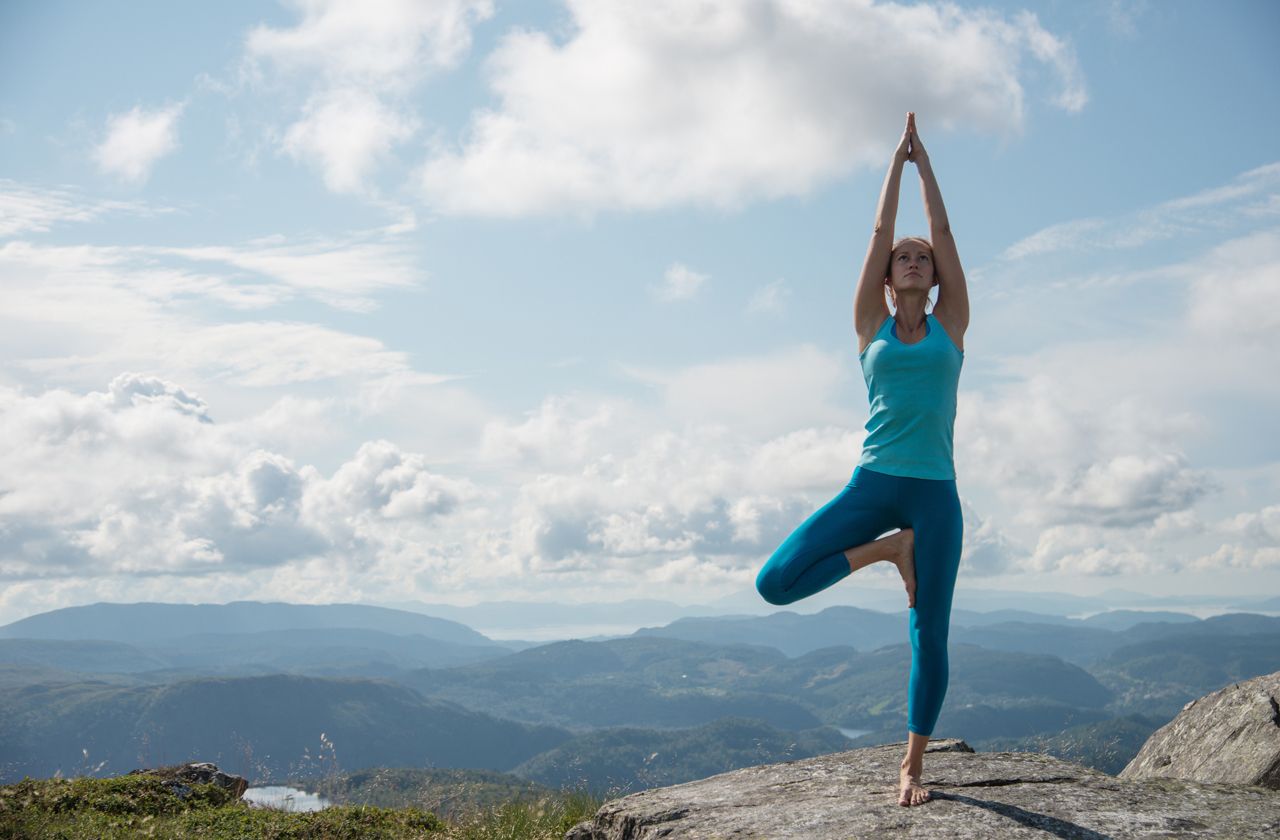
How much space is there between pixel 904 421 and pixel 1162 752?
286 inches

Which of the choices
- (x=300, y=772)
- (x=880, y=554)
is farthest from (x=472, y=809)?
(x=300, y=772)

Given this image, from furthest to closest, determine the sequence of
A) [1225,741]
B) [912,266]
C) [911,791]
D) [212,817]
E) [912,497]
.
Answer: [1225,741]
[212,817]
[912,266]
[911,791]
[912,497]

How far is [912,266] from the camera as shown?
6867 mm

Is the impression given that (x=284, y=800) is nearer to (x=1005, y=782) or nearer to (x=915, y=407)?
(x=1005, y=782)

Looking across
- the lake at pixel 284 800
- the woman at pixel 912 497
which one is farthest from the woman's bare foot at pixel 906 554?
the lake at pixel 284 800

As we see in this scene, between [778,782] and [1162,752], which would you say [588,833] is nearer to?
[778,782]

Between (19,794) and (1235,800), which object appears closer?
(1235,800)

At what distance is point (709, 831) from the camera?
6594 mm

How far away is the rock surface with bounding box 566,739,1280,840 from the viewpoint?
613 centimetres

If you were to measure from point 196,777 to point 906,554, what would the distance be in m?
9.23

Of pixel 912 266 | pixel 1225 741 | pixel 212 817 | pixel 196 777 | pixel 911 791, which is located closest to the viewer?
pixel 911 791

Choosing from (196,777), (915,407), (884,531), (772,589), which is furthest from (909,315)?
(196,777)

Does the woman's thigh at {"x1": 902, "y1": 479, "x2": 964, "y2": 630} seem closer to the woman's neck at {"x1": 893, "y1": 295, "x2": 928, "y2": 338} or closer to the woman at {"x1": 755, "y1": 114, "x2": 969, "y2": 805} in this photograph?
the woman at {"x1": 755, "y1": 114, "x2": 969, "y2": 805}

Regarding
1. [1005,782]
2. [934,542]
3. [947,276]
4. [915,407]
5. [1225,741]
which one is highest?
[947,276]
